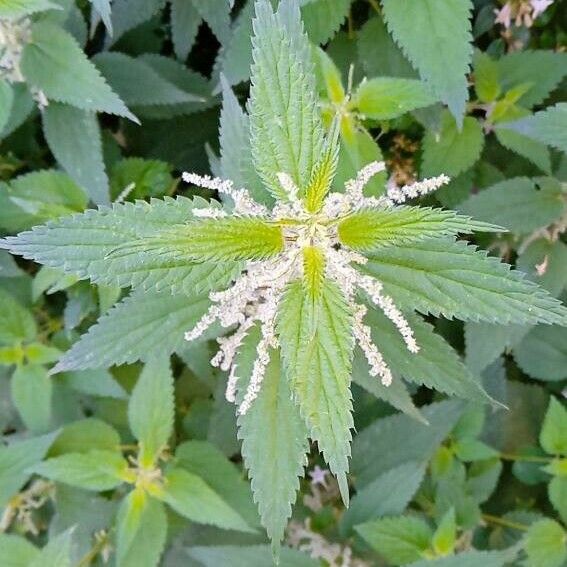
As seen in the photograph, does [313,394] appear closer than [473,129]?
Yes

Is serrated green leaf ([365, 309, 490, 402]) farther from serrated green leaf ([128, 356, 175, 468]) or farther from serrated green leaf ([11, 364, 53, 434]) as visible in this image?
serrated green leaf ([11, 364, 53, 434])

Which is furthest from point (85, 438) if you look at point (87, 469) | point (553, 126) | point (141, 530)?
point (553, 126)

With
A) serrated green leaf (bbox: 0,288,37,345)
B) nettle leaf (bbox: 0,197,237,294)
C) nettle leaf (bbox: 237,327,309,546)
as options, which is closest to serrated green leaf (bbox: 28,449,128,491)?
serrated green leaf (bbox: 0,288,37,345)

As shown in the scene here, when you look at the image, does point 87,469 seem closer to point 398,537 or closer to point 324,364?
point 398,537

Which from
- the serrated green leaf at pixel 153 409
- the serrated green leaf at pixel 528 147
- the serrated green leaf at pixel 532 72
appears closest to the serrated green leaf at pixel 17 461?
the serrated green leaf at pixel 153 409

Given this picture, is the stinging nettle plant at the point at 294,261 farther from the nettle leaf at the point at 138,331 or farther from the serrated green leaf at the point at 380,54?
the serrated green leaf at the point at 380,54

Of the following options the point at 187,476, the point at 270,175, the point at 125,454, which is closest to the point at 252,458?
the point at 270,175

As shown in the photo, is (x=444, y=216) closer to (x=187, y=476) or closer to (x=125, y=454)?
(x=187, y=476)
